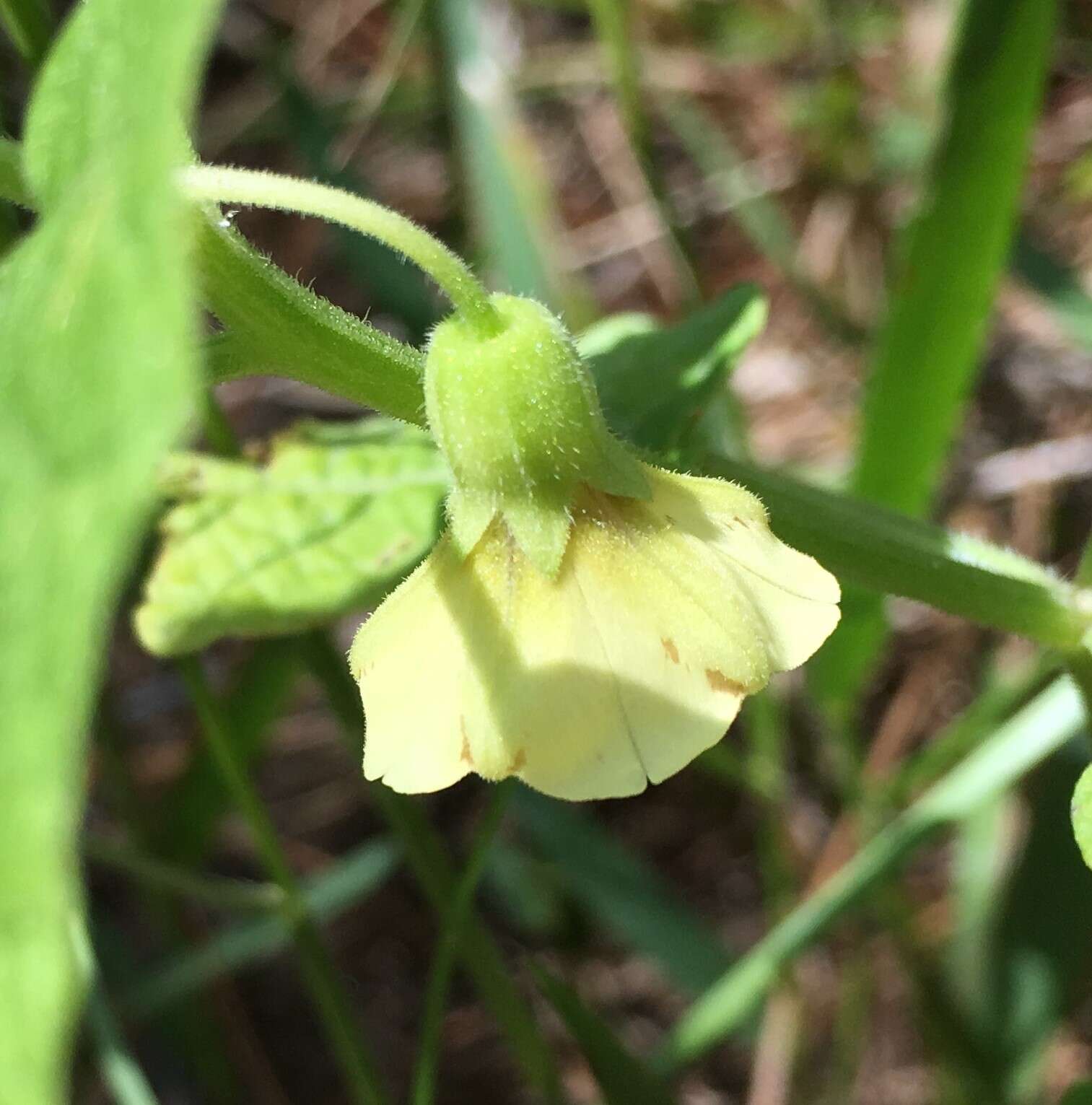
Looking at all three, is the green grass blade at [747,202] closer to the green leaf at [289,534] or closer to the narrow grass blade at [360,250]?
the narrow grass blade at [360,250]

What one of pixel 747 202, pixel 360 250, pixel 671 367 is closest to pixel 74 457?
pixel 671 367

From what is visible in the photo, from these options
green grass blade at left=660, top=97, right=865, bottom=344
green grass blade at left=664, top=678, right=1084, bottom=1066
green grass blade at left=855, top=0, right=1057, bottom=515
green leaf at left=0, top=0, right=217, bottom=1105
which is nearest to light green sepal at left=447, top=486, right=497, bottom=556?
green leaf at left=0, top=0, right=217, bottom=1105

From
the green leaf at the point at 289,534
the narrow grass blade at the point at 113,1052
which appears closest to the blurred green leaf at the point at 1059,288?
the green leaf at the point at 289,534

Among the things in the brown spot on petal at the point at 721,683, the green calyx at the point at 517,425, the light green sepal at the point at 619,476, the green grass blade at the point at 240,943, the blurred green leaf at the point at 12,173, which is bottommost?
the green grass blade at the point at 240,943

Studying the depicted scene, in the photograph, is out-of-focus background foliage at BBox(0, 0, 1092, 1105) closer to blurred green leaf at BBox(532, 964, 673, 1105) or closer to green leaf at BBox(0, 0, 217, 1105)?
blurred green leaf at BBox(532, 964, 673, 1105)

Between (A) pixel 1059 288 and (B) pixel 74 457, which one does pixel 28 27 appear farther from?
(A) pixel 1059 288

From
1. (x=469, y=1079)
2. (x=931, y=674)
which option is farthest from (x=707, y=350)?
(x=469, y=1079)

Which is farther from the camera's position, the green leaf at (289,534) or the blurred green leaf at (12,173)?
the green leaf at (289,534)
